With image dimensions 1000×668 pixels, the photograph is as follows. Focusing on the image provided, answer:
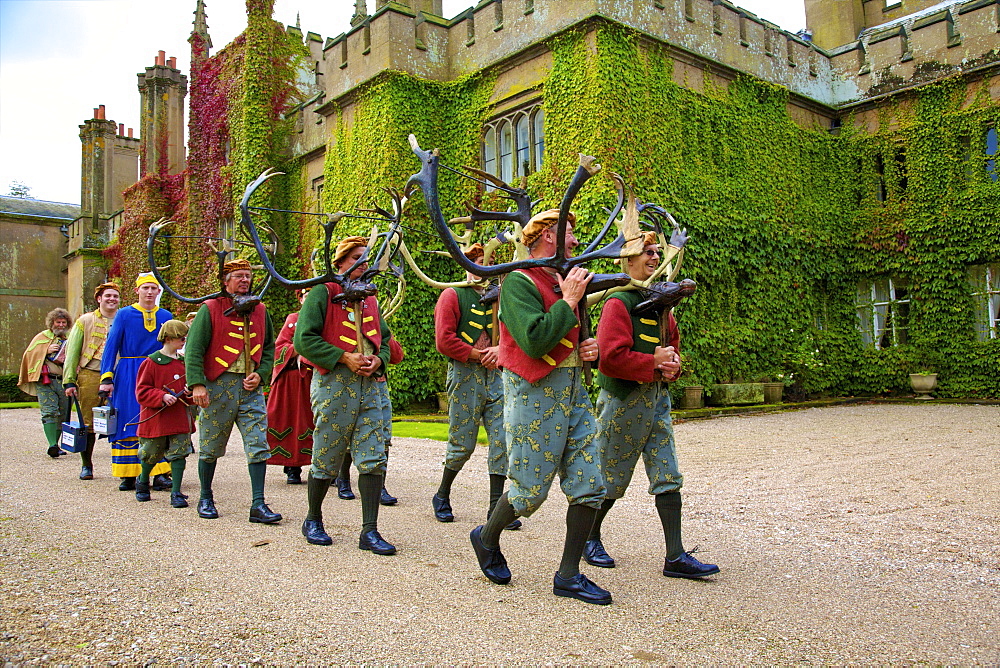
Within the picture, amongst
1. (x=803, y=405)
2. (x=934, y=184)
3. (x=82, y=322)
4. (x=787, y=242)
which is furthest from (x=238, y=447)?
(x=934, y=184)

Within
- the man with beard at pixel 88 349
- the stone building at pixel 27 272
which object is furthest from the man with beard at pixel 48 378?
the stone building at pixel 27 272

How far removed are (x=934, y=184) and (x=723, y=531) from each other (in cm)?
1511

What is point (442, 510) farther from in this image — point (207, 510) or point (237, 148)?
point (237, 148)

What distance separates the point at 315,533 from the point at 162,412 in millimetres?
2558

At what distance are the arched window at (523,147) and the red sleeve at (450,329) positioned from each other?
9.86m

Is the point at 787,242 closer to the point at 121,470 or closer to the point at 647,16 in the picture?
the point at 647,16

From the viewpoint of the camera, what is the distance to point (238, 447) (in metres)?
10.7

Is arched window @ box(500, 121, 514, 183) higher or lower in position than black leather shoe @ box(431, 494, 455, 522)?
higher

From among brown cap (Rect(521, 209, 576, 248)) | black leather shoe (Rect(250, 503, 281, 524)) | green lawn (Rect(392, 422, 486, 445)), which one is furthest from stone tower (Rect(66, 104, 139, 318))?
brown cap (Rect(521, 209, 576, 248))

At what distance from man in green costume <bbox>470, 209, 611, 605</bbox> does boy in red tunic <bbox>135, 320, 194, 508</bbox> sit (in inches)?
149

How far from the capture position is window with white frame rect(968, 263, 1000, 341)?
15.9 metres

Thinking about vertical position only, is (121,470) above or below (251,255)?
below

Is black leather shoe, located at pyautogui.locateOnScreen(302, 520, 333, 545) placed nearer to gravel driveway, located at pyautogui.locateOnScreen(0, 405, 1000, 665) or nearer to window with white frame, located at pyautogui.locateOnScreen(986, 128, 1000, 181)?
gravel driveway, located at pyautogui.locateOnScreen(0, 405, 1000, 665)

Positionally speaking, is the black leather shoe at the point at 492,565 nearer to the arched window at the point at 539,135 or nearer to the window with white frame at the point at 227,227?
the arched window at the point at 539,135
